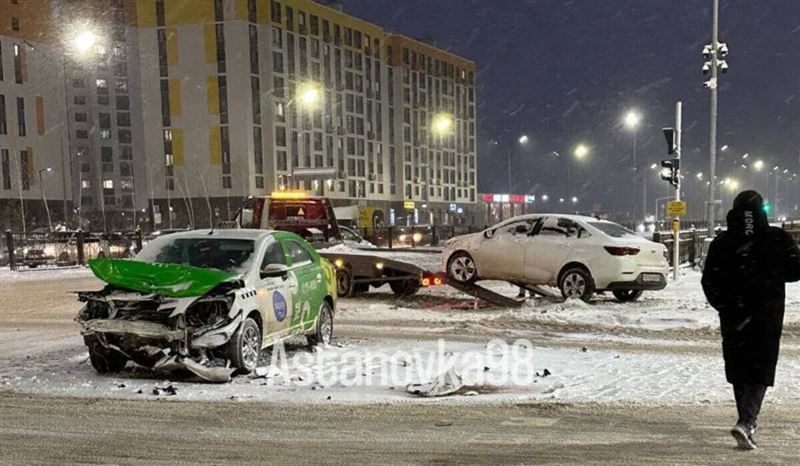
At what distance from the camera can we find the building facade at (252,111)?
2665 inches

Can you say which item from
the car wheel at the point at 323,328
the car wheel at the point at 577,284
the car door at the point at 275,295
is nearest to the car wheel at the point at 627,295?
the car wheel at the point at 577,284

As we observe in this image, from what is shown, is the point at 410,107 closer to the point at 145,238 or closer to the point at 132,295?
the point at 145,238

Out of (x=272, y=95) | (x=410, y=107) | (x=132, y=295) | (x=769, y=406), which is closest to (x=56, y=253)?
(x=132, y=295)

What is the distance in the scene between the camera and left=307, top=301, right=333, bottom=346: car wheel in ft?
30.3

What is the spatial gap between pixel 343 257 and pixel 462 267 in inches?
103

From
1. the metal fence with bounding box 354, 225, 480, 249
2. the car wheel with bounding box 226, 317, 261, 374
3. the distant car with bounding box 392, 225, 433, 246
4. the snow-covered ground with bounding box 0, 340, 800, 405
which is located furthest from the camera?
the distant car with bounding box 392, 225, 433, 246

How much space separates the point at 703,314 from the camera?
38.6 ft

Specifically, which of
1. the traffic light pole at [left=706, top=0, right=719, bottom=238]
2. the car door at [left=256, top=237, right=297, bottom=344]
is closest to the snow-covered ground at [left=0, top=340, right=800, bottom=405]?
the car door at [left=256, top=237, right=297, bottom=344]

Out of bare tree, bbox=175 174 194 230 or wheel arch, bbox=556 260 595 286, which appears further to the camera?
bare tree, bbox=175 174 194 230

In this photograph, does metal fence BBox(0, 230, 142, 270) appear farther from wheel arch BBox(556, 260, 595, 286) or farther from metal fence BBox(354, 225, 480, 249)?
wheel arch BBox(556, 260, 595, 286)

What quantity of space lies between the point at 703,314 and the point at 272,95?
62.0 metres

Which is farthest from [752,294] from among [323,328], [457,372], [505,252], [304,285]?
[505,252]

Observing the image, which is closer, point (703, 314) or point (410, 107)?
point (703, 314)

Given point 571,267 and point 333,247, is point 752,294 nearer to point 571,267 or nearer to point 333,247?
point 571,267
